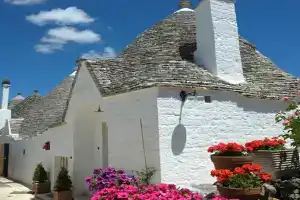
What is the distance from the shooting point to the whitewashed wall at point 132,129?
9156mm

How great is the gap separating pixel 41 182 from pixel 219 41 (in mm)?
10997

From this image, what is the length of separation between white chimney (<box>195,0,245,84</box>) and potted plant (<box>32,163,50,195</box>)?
9874mm

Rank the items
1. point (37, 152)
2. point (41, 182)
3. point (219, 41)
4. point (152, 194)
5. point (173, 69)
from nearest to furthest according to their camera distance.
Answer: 1. point (152, 194)
2. point (173, 69)
3. point (219, 41)
4. point (41, 182)
5. point (37, 152)

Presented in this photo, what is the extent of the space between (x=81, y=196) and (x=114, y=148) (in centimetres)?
373

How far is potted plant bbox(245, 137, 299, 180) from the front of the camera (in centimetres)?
806

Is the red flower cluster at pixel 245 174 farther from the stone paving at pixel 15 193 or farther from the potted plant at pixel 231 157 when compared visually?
the stone paving at pixel 15 193

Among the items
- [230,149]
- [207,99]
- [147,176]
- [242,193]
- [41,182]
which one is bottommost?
[41,182]

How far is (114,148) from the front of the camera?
10398 millimetres

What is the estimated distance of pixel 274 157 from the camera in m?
8.09

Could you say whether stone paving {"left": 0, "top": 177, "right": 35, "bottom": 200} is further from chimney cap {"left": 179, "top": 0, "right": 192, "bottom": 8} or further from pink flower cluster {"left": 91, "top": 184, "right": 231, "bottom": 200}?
chimney cap {"left": 179, "top": 0, "right": 192, "bottom": 8}

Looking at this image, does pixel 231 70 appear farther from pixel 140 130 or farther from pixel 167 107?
pixel 140 130

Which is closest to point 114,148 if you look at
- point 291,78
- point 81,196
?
point 81,196

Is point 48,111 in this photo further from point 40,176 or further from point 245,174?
point 245,174

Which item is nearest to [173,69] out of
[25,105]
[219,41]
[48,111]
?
[219,41]
